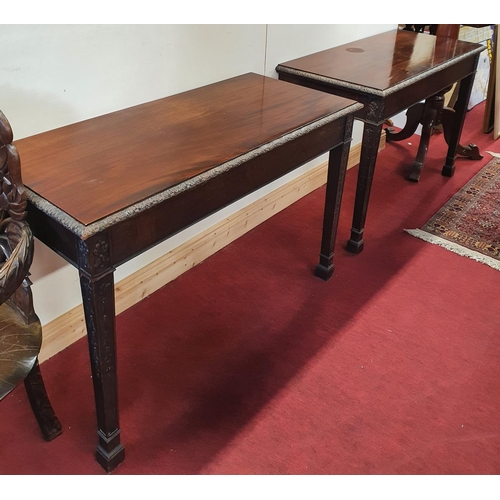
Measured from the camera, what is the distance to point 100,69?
156cm

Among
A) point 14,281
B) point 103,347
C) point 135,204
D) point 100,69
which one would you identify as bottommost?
point 103,347

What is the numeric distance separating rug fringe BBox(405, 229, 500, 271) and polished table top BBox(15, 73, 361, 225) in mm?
979

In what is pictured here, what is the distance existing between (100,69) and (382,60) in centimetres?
127

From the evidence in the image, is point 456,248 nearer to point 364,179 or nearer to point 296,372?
point 364,179

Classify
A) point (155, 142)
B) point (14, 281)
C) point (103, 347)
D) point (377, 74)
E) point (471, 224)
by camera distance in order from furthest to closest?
point (471, 224)
point (377, 74)
point (155, 142)
point (103, 347)
point (14, 281)

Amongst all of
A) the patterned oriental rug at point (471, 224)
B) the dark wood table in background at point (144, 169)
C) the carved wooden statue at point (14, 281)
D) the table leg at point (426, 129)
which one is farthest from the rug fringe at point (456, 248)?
the carved wooden statue at point (14, 281)

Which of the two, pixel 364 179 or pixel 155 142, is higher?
pixel 155 142

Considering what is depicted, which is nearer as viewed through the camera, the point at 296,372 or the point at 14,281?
the point at 14,281

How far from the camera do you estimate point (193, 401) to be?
1.67 metres

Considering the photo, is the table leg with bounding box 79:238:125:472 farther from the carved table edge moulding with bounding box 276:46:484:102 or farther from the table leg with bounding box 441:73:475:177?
the table leg with bounding box 441:73:475:177

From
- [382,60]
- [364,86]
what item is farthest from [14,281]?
[382,60]

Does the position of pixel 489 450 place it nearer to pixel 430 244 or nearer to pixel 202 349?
pixel 202 349

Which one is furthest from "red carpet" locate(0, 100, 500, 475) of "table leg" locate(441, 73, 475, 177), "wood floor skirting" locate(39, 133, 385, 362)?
"table leg" locate(441, 73, 475, 177)
